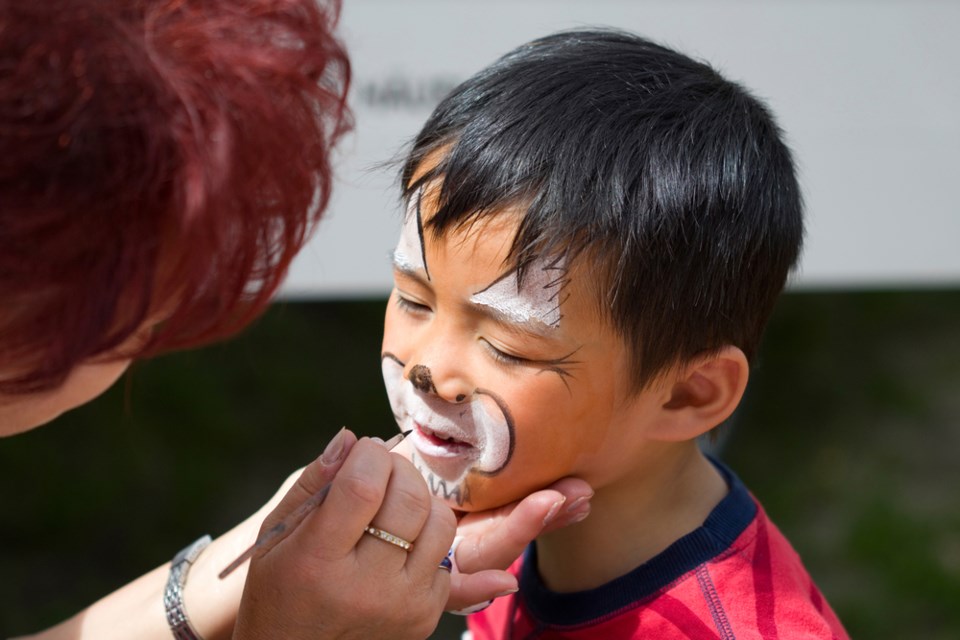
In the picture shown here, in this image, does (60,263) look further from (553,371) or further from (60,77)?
(553,371)

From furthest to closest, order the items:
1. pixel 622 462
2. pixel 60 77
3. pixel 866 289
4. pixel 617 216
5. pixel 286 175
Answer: pixel 866 289 → pixel 622 462 → pixel 617 216 → pixel 286 175 → pixel 60 77

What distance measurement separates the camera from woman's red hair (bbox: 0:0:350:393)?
760 millimetres

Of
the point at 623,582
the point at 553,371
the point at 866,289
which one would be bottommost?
the point at 866,289

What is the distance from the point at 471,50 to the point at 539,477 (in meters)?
1.24

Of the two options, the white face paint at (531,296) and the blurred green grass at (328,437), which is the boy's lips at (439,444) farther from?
the blurred green grass at (328,437)

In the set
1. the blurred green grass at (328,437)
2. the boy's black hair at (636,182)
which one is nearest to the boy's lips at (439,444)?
the boy's black hair at (636,182)

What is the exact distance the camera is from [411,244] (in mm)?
1193

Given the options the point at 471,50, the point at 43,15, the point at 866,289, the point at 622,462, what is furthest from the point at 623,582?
the point at 866,289

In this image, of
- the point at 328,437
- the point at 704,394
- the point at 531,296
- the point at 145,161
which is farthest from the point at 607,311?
the point at 328,437

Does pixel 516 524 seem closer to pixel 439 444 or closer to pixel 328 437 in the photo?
pixel 439 444

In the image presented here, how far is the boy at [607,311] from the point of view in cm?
112

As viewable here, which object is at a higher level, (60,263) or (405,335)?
(60,263)

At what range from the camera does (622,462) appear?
1230 mm

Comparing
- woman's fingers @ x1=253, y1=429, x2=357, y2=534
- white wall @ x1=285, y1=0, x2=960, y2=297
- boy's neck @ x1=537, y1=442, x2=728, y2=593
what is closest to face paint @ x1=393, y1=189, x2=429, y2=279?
woman's fingers @ x1=253, y1=429, x2=357, y2=534
